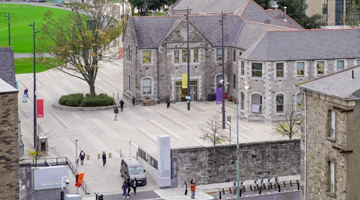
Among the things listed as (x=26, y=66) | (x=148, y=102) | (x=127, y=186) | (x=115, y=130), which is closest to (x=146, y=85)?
(x=148, y=102)

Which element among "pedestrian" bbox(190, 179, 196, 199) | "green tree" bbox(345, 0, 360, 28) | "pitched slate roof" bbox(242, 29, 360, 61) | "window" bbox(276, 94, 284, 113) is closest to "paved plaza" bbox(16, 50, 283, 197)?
"window" bbox(276, 94, 284, 113)

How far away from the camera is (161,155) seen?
5888cm

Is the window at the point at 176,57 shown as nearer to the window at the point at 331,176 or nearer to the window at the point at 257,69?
the window at the point at 257,69

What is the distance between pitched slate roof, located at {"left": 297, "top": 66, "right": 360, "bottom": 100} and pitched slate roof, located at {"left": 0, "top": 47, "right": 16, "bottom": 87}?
21.8 meters

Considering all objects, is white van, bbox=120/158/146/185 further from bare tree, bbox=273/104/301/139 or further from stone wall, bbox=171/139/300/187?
bare tree, bbox=273/104/301/139

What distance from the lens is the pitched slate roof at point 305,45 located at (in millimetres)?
81125

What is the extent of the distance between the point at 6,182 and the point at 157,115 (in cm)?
5003

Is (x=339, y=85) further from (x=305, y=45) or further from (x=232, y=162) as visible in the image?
(x=305, y=45)

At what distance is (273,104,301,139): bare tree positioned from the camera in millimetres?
65438

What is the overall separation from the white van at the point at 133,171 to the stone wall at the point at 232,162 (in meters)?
2.13

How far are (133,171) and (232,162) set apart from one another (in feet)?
23.1

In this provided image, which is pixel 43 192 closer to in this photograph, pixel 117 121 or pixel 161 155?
pixel 161 155

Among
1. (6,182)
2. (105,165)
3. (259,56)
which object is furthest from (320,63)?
(6,182)

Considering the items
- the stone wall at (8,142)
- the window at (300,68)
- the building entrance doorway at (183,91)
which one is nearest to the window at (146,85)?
the building entrance doorway at (183,91)
